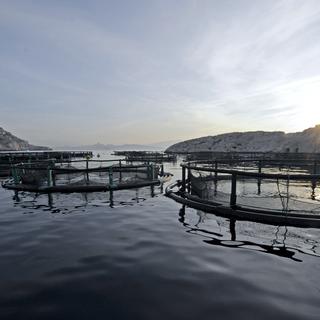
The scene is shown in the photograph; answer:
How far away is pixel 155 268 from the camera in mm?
5121

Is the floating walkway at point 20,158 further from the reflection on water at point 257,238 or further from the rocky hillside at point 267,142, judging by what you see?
the rocky hillside at point 267,142

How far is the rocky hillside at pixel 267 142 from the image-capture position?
73.6 meters

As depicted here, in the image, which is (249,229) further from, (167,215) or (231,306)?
(231,306)

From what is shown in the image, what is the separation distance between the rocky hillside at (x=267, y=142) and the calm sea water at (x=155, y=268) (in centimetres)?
6181

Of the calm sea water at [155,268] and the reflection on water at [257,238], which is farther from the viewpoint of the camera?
the reflection on water at [257,238]

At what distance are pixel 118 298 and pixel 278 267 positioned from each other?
10.1ft

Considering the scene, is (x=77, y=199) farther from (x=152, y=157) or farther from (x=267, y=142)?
(x=267, y=142)

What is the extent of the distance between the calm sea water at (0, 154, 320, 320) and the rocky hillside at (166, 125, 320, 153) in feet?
203

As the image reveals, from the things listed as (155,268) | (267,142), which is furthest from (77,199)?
(267,142)

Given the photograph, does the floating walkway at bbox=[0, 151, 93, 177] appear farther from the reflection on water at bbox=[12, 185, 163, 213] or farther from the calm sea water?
the calm sea water

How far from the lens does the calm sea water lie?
379 cm

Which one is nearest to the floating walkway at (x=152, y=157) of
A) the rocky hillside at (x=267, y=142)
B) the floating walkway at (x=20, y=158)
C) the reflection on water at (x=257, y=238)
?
the floating walkway at (x=20, y=158)

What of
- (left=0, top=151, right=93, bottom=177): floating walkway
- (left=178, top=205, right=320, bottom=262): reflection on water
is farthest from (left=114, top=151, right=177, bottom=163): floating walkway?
(left=178, top=205, right=320, bottom=262): reflection on water

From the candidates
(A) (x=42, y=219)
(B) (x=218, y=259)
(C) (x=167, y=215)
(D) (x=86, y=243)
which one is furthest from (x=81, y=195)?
(B) (x=218, y=259)
